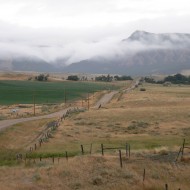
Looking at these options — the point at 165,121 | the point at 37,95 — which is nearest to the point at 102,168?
the point at 165,121

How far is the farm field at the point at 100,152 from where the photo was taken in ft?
90.0

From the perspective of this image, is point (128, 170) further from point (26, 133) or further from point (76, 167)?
point (26, 133)

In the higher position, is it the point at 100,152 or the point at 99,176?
the point at 99,176

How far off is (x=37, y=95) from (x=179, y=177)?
123m

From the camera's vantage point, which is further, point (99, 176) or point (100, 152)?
point (100, 152)

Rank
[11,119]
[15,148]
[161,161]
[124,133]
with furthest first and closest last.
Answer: [11,119], [124,133], [15,148], [161,161]

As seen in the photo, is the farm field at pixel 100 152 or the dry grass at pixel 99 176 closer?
the dry grass at pixel 99 176

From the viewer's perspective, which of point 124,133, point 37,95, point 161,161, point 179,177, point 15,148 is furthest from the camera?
point 37,95

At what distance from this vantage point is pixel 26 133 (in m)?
66.9

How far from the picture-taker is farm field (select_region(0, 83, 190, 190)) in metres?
27.4

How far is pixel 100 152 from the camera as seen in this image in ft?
140

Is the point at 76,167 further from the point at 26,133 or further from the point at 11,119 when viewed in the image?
the point at 11,119

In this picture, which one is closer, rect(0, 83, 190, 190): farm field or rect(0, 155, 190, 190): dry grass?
rect(0, 155, 190, 190): dry grass

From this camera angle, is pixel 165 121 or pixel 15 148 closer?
pixel 15 148
